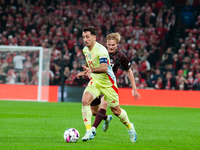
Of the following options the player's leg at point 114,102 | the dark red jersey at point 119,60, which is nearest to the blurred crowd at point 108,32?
the dark red jersey at point 119,60

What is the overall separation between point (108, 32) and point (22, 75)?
5.82 meters

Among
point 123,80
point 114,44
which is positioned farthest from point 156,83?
point 114,44

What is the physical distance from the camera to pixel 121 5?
2244cm

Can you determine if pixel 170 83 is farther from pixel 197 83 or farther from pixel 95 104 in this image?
pixel 95 104

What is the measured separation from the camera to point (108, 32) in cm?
2053

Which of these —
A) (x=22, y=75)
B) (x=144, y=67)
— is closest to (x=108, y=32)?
(x=144, y=67)

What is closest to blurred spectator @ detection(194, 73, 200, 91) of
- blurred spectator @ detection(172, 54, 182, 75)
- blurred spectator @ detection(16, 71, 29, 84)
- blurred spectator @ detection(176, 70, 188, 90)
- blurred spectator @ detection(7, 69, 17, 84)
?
blurred spectator @ detection(176, 70, 188, 90)

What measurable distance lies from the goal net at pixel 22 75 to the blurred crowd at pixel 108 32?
5 centimetres

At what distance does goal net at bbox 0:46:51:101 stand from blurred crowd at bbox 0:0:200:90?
0.16ft

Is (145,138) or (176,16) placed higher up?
(176,16)

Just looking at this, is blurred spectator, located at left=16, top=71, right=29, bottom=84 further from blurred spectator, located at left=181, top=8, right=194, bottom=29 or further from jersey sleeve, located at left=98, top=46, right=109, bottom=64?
jersey sleeve, located at left=98, top=46, right=109, bottom=64

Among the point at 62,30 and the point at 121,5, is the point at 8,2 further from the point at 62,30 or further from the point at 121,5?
the point at 121,5

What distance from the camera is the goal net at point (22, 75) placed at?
56.5 ft

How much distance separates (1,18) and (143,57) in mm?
9391
